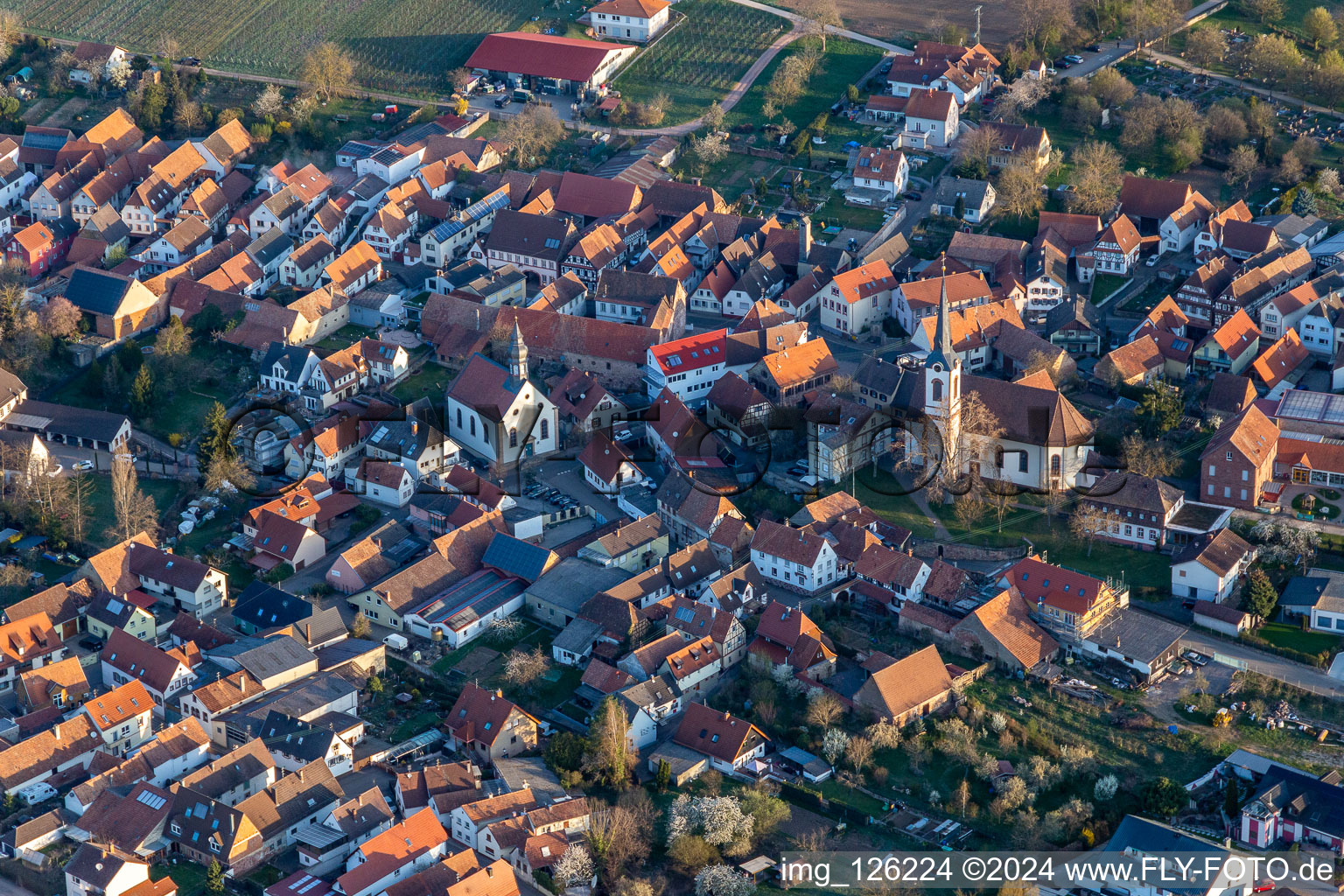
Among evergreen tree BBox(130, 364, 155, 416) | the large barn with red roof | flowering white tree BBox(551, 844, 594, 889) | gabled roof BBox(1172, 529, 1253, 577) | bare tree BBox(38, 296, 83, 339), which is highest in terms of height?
the large barn with red roof

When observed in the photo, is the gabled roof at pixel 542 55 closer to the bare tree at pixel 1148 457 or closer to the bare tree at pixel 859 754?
the bare tree at pixel 1148 457

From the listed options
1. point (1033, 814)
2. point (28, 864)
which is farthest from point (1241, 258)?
point (28, 864)

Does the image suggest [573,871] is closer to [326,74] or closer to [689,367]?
[689,367]

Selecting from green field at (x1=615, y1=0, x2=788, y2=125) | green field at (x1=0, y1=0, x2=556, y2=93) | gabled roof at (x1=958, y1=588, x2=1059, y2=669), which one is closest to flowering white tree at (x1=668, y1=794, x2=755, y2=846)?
gabled roof at (x1=958, y1=588, x2=1059, y2=669)

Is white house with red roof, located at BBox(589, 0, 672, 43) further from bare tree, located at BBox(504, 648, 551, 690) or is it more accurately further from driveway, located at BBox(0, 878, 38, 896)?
driveway, located at BBox(0, 878, 38, 896)

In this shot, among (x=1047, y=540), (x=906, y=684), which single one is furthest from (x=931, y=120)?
(x=906, y=684)

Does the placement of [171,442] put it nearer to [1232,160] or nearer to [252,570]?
[252,570]
